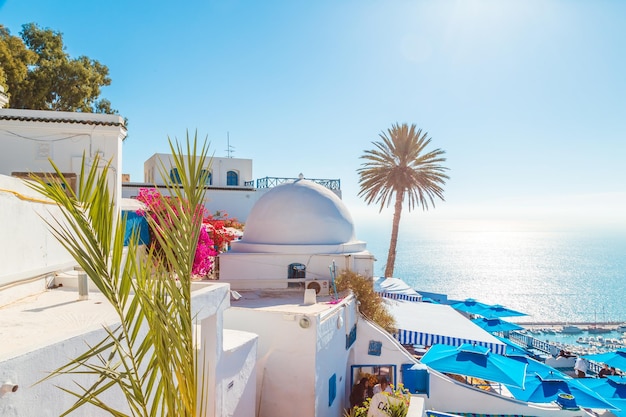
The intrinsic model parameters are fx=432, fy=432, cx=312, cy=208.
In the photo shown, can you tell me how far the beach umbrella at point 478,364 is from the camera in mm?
12539

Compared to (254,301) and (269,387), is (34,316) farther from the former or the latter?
(254,301)

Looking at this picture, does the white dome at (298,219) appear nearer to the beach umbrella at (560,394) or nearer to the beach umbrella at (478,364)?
the beach umbrella at (478,364)

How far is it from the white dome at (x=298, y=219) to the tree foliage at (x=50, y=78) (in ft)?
37.6

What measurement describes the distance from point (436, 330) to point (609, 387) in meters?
6.30

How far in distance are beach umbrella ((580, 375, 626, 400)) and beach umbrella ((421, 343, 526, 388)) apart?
13.0 feet

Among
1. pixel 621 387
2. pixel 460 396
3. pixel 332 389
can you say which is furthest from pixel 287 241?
pixel 621 387

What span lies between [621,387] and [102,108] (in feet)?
86.9

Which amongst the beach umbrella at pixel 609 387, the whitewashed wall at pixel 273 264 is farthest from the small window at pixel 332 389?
the beach umbrella at pixel 609 387

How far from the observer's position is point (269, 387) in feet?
35.7

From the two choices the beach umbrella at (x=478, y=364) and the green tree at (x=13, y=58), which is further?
the green tree at (x=13, y=58)

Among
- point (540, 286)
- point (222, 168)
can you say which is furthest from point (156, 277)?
point (540, 286)

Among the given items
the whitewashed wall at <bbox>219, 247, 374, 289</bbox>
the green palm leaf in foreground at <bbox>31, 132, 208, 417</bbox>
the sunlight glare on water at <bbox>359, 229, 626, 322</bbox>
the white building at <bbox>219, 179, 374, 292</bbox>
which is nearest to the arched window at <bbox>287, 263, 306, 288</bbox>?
the white building at <bbox>219, 179, 374, 292</bbox>

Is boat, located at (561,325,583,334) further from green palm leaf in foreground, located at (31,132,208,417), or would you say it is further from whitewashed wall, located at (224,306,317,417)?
green palm leaf in foreground, located at (31,132,208,417)

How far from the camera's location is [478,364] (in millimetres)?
13000
